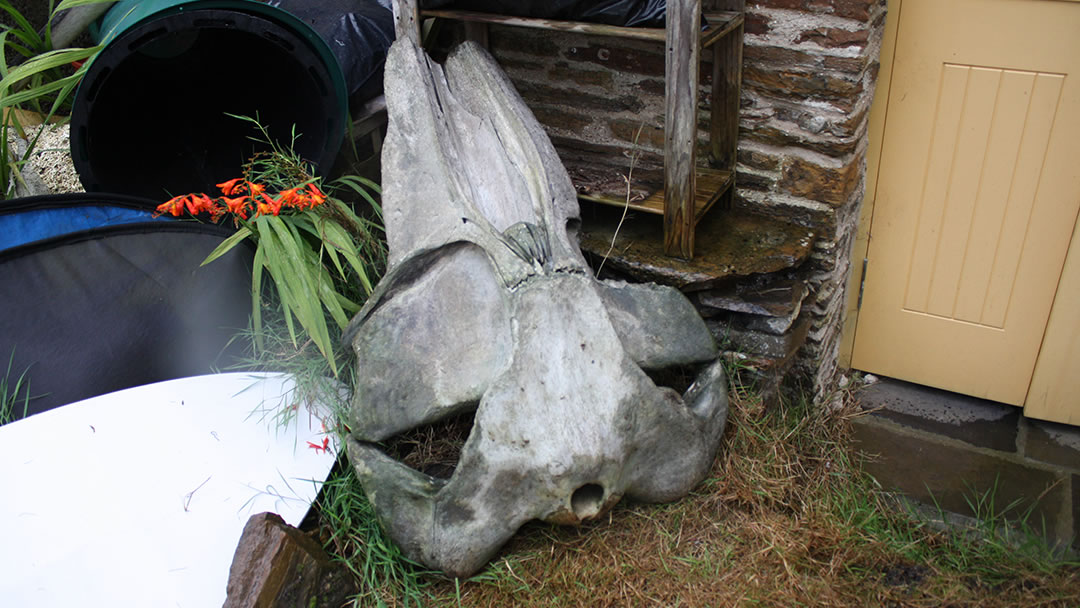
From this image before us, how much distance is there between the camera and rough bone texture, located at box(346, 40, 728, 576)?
223 centimetres

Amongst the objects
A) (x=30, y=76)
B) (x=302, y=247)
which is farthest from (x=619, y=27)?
(x=30, y=76)

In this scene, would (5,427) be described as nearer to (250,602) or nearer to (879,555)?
(250,602)

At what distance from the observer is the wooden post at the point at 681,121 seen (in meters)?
2.53

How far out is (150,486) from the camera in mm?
2494

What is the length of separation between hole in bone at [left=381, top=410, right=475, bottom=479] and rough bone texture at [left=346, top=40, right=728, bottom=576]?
21 cm

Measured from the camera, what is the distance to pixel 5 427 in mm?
2484

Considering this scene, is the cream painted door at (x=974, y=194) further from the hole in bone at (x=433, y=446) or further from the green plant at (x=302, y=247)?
the green plant at (x=302, y=247)

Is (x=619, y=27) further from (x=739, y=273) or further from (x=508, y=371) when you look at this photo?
(x=508, y=371)

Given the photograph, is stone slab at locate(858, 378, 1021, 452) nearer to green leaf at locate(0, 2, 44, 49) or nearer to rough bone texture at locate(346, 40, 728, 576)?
rough bone texture at locate(346, 40, 728, 576)

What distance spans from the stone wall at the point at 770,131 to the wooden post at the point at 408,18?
429 millimetres

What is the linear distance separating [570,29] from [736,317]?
114 cm

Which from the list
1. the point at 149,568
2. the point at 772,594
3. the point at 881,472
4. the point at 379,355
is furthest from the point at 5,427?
the point at 881,472

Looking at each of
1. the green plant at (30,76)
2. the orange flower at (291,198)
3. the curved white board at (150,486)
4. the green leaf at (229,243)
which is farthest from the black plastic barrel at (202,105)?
the curved white board at (150,486)

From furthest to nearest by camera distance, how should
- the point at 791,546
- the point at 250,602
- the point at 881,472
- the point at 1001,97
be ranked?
the point at 881,472 → the point at 1001,97 → the point at 791,546 → the point at 250,602
